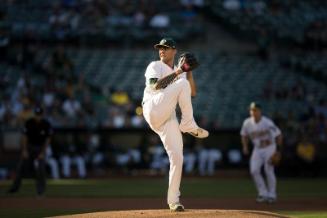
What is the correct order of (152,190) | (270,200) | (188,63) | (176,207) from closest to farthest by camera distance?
(188,63) < (176,207) < (270,200) < (152,190)

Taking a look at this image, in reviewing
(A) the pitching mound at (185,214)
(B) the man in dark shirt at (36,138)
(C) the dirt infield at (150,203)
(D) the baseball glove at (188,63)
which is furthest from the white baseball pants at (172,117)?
(B) the man in dark shirt at (36,138)

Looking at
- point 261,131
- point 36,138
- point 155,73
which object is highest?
point 155,73

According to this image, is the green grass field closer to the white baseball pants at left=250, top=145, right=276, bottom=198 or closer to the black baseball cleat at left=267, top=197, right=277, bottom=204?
the white baseball pants at left=250, top=145, right=276, bottom=198

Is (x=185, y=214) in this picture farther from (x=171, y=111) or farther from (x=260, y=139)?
(x=260, y=139)

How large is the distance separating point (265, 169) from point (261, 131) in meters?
0.75

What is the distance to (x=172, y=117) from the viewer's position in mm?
10500

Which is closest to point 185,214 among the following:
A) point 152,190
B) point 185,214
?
point 185,214

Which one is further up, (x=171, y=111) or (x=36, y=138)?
(x=171, y=111)

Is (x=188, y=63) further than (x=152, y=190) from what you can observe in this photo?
No

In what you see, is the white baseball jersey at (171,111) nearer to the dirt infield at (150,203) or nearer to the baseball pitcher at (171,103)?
the baseball pitcher at (171,103)

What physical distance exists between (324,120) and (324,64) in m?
4.16

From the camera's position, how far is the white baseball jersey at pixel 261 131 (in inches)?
632

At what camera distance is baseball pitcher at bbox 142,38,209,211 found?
1023 centimetres

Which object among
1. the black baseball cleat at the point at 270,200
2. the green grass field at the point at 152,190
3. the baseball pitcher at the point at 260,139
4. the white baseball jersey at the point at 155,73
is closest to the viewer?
the white baseball jersey at the point at 155,73
